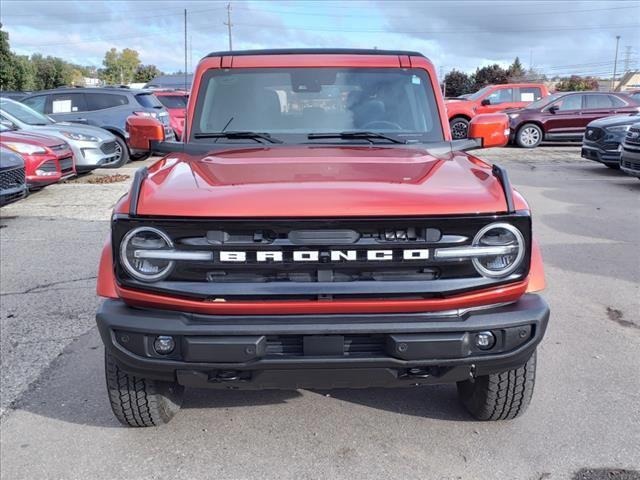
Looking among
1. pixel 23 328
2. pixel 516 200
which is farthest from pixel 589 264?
pixel 23 328

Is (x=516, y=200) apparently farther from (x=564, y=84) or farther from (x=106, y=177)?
(x=564, y=84)

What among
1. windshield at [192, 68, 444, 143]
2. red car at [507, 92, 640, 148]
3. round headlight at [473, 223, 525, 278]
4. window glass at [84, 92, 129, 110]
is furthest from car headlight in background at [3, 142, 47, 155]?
red car at [507, 92, 640, 148]

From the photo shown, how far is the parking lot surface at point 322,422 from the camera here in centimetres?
291

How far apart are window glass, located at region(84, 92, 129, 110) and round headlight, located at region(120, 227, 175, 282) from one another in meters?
13.3

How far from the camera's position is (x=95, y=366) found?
13.0 ft

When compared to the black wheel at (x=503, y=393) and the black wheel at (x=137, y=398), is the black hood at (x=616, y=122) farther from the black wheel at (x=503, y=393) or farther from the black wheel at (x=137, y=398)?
the black wheel at (x=137, y=398)

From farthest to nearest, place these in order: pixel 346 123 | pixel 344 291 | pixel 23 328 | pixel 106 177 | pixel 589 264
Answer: pixel 106 177 < pixel 589 264 < pixel 23 328 < pixel 346 123 < pixel 344 291

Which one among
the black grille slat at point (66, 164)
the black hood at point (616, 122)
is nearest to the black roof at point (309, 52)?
the black grille slat at point (66, 164)

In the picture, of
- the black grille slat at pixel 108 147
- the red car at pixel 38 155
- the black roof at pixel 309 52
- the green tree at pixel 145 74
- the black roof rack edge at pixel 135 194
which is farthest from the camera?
the green tree at pixel 145 74

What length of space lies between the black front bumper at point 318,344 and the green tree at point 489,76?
60098 mm

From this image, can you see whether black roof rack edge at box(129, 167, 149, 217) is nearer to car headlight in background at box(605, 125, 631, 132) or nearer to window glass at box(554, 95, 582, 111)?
car headlight in background at box(605, 125, 631, 132)

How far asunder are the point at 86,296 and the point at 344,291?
3576 mm

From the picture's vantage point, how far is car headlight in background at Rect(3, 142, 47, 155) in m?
9.69

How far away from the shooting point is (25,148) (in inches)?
383
